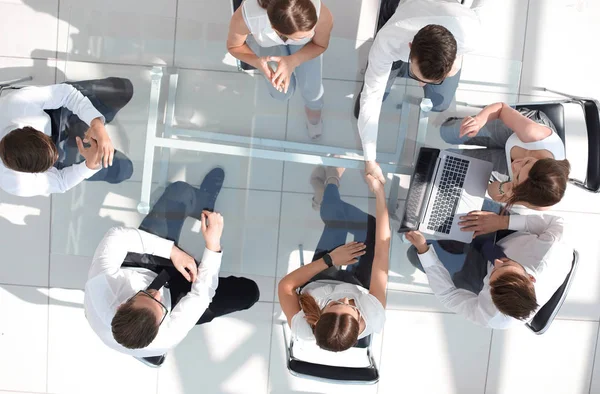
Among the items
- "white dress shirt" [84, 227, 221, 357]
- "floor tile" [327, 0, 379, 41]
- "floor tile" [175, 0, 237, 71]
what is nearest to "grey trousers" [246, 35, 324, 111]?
"floor tile" [175, 0, 237, 71]

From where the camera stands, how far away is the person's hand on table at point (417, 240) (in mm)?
1978

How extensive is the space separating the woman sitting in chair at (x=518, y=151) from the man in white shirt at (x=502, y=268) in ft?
0.53

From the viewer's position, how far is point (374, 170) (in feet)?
6.25

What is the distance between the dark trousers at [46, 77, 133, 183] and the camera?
74.7 inches

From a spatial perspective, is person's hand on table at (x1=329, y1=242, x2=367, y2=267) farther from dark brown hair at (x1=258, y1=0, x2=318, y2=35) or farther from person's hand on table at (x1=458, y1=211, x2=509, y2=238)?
dark brown hair at (x1=258, y1=0, x2=318, y2=35)

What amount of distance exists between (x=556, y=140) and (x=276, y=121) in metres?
1.14

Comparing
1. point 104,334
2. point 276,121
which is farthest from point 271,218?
point 104,334

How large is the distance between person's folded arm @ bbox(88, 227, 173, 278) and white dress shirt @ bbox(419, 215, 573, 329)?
3.66 ft

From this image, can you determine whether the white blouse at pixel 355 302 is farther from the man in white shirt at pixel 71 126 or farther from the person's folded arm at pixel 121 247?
the man in white shirt at pixel 71 126

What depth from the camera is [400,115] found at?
1.93 m

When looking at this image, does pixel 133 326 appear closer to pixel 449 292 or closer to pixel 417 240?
pixel 417 240

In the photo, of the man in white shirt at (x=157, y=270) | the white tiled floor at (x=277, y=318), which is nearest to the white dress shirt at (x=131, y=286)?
the man in white shirt at (x=157, y=270)

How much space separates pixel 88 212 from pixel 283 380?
156 cm

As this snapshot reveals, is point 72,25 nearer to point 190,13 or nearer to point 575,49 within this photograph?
point 190,13
